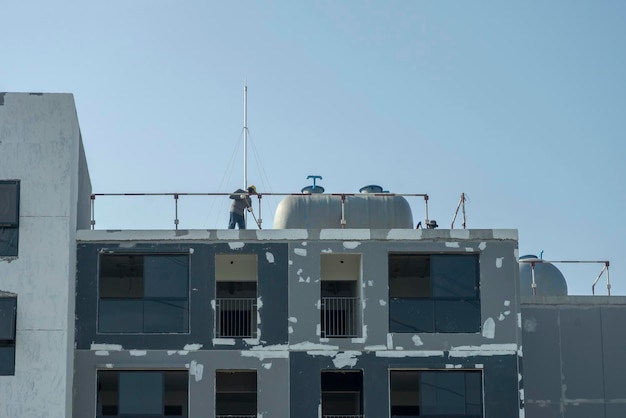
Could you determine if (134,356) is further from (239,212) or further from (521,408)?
(521,408)

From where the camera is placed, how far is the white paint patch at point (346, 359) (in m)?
40.9

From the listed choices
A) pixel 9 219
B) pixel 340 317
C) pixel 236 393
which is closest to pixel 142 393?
pixel 236 393

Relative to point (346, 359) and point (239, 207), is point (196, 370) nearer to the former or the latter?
point (346, 359)

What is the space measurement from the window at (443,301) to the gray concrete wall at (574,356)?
4.28 meters

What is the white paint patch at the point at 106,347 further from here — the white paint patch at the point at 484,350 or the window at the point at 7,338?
the white paint patch at the point at 484,350

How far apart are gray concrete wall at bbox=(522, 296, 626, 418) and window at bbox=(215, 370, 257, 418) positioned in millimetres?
9474

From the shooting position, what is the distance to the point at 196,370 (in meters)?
40.7

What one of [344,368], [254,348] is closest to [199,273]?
[254,348]

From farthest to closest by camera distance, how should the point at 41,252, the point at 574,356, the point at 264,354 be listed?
the point at 574,356
the point at 264,354
the point at 41,252

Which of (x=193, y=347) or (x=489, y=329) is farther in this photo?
(x=489, y=329)

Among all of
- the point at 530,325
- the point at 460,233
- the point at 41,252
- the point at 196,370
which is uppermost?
the point at 460,233

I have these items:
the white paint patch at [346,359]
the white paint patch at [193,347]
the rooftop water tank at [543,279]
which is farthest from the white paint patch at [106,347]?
the rooftop water tank at [543,279]

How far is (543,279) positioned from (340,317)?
9.67 metres

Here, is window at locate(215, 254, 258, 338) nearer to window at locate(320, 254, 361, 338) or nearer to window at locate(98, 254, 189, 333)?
window at locate(98, 254, 189, 333)
